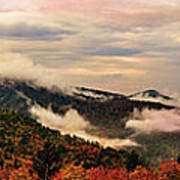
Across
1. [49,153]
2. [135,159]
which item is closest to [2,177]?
[49,153]

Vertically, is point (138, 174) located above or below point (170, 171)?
below

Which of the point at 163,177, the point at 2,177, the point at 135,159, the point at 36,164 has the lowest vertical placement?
the point at 135,159

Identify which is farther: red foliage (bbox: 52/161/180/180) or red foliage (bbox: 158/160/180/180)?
red foliage (bbox: 52/161/180/180)

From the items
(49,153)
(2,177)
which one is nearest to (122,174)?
(49,153)

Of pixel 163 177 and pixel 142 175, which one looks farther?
pixel 142 175

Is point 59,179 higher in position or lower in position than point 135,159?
higher

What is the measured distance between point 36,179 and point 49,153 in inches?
182

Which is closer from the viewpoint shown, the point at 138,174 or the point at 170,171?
the point at 170,171

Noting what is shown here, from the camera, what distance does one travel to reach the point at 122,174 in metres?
48.3

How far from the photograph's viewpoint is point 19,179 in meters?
52.3

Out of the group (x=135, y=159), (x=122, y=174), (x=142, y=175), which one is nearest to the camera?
(x=142, y=175)

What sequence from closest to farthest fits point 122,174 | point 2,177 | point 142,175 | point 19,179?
1. point 142,175
2. point 122,174
3. point 19,179
4. point 2,177

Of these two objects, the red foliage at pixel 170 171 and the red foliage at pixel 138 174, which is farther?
the red foliage at pixel 138 174

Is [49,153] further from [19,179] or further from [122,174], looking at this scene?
[122,174]
